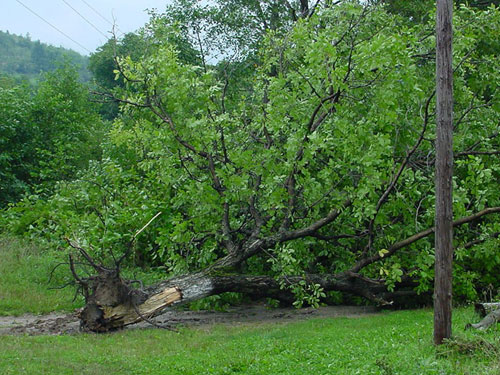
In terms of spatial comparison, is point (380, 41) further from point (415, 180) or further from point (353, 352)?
point (353, 352)

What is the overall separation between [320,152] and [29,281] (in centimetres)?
713

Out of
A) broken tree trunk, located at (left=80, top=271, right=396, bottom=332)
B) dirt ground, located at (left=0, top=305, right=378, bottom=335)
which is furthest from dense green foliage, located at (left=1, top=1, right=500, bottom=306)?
dirt ground, located at (left=0, top=305, right=378, bottom=335)

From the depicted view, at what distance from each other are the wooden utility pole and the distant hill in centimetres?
8573

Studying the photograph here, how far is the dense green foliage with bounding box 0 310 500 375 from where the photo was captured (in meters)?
7.39

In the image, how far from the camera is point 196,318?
11781 millimetres

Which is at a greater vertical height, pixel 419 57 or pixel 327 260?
pixel 419 57

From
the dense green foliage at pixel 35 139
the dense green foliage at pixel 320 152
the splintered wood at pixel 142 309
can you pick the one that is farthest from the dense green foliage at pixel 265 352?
the dense green foliage at pixel 35 139

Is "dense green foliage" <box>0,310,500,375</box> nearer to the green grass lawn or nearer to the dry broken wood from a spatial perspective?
the green grass lawn

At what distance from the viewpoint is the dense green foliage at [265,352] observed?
24.3 ft

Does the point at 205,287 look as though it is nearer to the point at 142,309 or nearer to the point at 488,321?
the point at 142,309

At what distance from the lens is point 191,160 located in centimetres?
1211

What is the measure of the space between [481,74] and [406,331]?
6.35 meters

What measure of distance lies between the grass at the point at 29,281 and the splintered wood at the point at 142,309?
254cm

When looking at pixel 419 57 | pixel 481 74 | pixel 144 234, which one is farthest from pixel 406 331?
pixel 144 234
